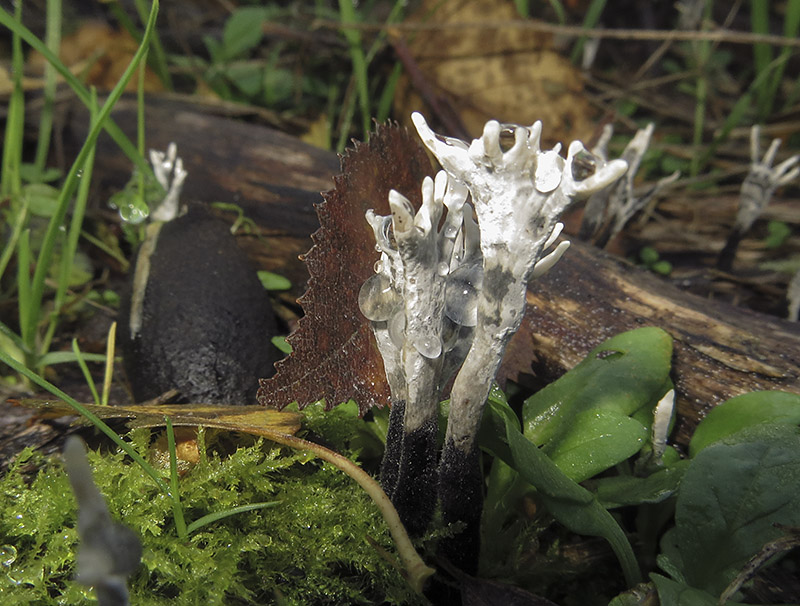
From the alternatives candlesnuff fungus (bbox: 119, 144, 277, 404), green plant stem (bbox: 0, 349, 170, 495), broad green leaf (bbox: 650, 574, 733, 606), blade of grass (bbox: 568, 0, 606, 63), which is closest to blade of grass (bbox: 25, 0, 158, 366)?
candlesnuff fungus (bbox: 119, 144, 277, 404)

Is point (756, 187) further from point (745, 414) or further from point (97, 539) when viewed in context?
point (97, 539)

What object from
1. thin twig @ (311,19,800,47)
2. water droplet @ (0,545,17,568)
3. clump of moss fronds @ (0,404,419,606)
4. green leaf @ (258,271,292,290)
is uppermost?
thin twig @ (311,19,800,47)

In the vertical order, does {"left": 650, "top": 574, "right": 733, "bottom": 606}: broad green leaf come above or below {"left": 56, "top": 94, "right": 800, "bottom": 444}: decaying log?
below

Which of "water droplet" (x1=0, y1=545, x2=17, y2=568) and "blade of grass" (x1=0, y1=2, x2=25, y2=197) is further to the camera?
"blade of grass" (x1=0, y1=2, x2=25, y2=197)

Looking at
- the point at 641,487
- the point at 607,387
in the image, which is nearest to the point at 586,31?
the point at 607,387

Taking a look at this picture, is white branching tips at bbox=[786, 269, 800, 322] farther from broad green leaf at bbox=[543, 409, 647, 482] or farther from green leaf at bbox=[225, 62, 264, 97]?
green leaf at bbox=[225, 62, 264, 97]

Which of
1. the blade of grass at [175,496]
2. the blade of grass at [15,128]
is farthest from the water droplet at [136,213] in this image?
the blade of grass at [175,496]
